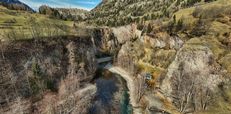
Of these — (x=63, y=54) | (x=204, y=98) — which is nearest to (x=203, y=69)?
(x=204, y=98)

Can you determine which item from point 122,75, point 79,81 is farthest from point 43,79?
point 122,75

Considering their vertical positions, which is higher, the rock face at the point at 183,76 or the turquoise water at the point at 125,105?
the rock face at the point at 183,76

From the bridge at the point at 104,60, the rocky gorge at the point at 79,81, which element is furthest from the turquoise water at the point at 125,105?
the bridge at the point at 104,60

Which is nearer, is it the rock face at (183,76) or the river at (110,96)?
the rock face at (183,76)

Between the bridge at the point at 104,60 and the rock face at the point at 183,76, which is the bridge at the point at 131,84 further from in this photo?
the rock face at the point at 183,76

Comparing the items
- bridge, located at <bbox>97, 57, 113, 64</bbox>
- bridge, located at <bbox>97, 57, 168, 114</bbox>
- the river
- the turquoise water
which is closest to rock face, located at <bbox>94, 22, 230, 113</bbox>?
bridge, located at <bbox>97, 57, 168, 114</bbox>

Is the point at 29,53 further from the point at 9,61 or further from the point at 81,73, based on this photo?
the point at 81,73

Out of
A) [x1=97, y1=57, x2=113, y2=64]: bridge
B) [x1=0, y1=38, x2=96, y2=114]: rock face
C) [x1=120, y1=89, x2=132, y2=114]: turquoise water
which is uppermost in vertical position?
[x1=0, y1=38, x2=96, y2=114]: rock face

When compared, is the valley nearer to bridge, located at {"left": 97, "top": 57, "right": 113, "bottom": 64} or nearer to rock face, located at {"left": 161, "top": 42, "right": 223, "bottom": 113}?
rock face, located at {"left": 161, "top": 42, "right": 223, "bottom": 113}
